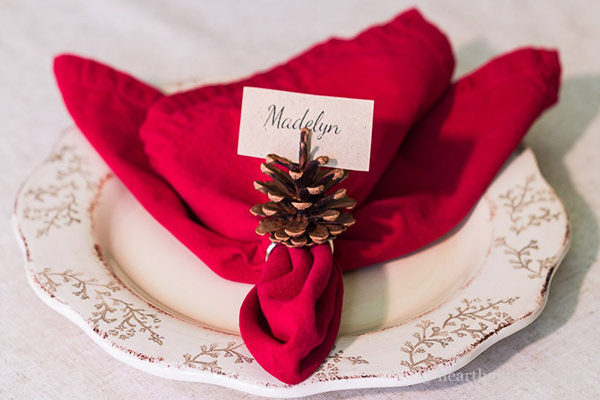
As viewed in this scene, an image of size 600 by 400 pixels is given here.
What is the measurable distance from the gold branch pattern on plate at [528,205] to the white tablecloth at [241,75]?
0.09 m

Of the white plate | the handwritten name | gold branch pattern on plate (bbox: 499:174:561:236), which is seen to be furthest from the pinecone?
gold branch pattern on plate (bbox: 499:174:561:236)

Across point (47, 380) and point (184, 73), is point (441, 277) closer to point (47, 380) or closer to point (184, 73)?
point (47, 380)

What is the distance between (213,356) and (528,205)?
0.47 meters

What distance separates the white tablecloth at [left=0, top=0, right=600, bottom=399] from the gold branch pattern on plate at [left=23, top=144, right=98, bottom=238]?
9 cm

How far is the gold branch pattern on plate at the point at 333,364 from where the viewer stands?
0.70 meters

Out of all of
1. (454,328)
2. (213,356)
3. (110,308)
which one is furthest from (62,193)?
(454,328)

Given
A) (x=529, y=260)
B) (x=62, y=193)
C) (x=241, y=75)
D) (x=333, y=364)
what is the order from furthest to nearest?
(x=241, y=75)
(x=62, y=193)
(x=529, y=260)
(x=333, y=364)

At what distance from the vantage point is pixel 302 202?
30.2 inches

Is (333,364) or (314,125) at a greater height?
Result: (314,125)

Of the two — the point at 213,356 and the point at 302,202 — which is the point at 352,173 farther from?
the point at 213,356

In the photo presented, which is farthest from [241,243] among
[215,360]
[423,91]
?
[423,91]

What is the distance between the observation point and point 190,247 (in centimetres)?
89

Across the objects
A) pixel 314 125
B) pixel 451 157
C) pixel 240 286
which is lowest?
pixel 240 286

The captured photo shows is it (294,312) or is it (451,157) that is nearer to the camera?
(294,312)
